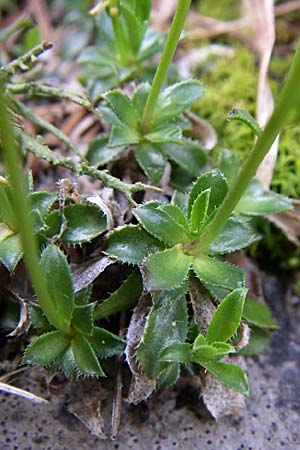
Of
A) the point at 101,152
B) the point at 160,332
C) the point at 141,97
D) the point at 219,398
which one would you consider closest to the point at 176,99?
the point at 141,97

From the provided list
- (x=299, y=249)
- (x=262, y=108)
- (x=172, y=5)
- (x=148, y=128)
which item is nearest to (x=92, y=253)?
(x=148, y=128)

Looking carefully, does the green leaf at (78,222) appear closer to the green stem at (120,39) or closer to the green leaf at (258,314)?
the green leaf at (258,314)

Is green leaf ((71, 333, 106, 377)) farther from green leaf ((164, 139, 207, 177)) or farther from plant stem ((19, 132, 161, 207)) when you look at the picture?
green leaf ((164, 139, 207, 177))

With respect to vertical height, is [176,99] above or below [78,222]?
above

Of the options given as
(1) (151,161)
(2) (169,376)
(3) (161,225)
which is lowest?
(2) (169,376)

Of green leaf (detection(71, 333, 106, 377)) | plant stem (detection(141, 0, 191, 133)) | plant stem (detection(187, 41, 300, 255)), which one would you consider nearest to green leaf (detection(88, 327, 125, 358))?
green leaf (detection(71, 333, 106, 377))

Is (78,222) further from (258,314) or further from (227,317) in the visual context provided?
(258,314)
